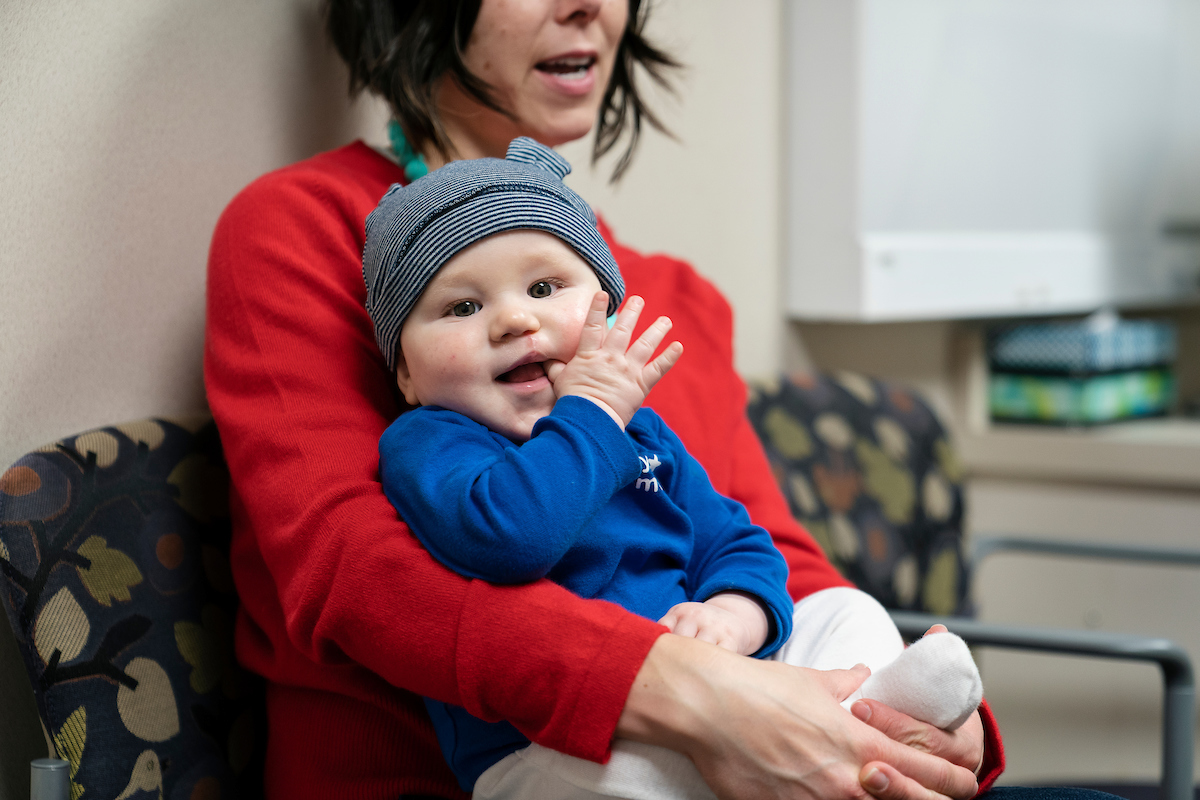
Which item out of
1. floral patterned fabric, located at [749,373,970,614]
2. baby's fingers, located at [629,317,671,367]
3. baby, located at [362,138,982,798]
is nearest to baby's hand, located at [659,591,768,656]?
baby, located at [362,138,982,798]

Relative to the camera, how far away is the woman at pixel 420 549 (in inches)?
28.6

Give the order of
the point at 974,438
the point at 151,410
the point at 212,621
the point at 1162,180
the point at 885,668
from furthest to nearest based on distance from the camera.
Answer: the point at 1162,180, the point at 974,438, the point at 151,410, the point at 212,621, the point at 885,668

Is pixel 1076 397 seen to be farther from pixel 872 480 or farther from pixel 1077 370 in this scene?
pixel 872 480

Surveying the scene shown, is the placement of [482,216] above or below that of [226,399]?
above

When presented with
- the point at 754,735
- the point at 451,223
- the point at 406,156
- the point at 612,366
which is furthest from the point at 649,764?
the point at 406,156

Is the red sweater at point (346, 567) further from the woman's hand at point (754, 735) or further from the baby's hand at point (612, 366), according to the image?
the baby's hand at point (612, 366)

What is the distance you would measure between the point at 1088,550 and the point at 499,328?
1360mm

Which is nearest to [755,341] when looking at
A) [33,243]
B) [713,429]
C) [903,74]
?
[903,74]

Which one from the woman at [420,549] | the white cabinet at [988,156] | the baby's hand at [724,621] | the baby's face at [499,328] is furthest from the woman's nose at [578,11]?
the white cabinet at [988,156]

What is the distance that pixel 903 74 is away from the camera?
6.21 ft

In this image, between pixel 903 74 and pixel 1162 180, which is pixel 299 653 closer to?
pixel 903 74

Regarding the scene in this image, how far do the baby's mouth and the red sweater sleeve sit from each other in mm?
130

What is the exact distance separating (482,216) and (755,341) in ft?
4.02

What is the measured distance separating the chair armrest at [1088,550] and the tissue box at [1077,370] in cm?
50
